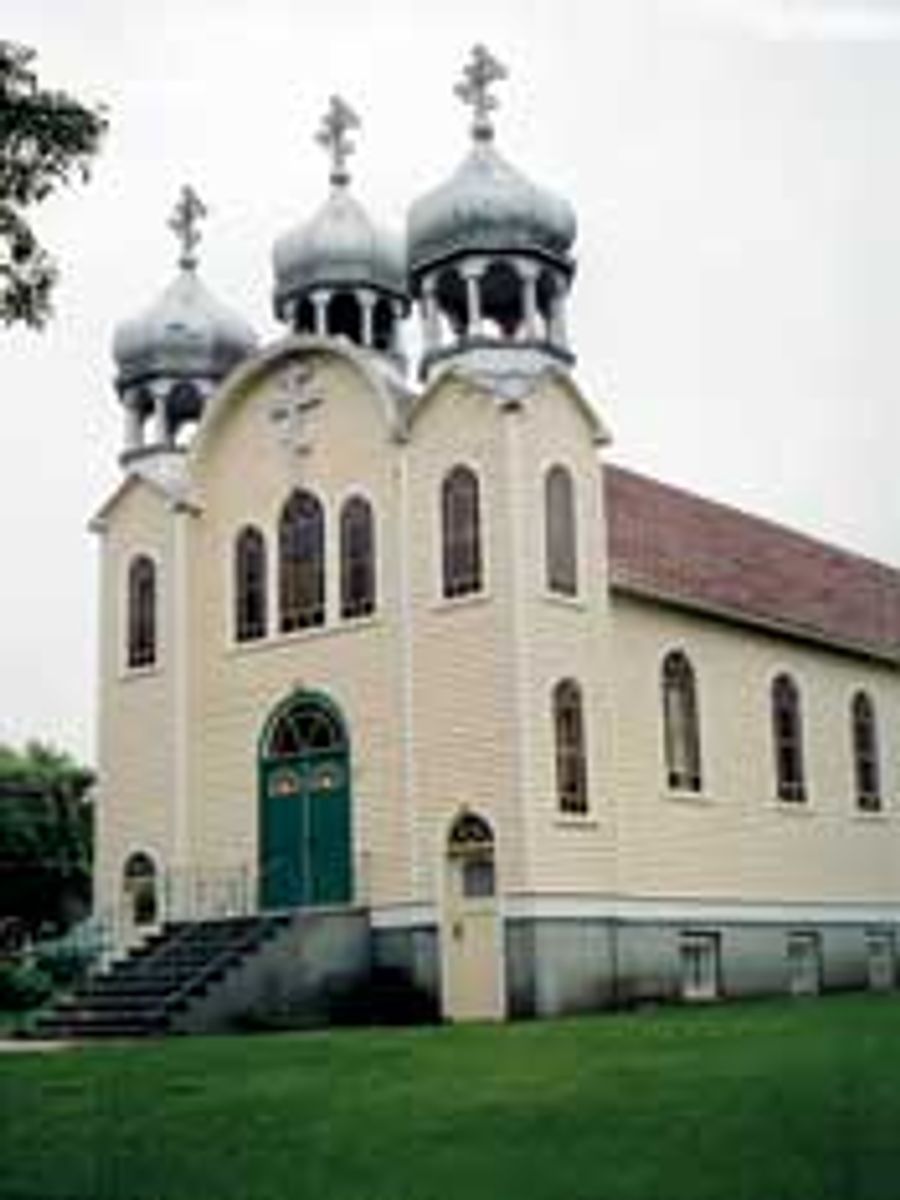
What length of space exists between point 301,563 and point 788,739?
7.63 m

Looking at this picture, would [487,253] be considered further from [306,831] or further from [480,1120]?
[480,1120]

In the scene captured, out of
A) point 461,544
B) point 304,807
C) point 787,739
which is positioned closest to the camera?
point 461,544

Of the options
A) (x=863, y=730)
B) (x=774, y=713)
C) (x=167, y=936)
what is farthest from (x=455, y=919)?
(x=863, y=730)

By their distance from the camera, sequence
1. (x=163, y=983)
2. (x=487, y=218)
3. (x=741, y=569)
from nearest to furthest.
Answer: (x=163, y=983)
(x=487, y=218)
(x=741, y=569)

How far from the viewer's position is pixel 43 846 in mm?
54469

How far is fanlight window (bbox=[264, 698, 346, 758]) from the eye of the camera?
82.2 feet

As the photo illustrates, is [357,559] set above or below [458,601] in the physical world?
above

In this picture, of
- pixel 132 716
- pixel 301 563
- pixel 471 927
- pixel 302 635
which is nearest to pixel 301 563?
pixel 301 563

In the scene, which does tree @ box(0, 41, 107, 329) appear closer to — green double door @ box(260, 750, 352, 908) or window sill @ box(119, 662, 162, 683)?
green double door @ box(260, 750, 352, 908)

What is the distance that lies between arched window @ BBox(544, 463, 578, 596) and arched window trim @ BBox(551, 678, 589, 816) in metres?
Answer: 1.28

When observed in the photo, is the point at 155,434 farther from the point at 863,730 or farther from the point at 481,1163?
the point at 481,1163

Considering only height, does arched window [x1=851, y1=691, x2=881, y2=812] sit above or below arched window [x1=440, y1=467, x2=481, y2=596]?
below

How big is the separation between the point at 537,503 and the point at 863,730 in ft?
28.9

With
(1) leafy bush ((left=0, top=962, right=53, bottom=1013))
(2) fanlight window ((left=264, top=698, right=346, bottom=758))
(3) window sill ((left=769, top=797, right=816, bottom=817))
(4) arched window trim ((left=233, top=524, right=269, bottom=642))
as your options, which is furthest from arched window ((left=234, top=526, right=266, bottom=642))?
(3) window sill ((left=769, top=797, right=816, bottom=817))
